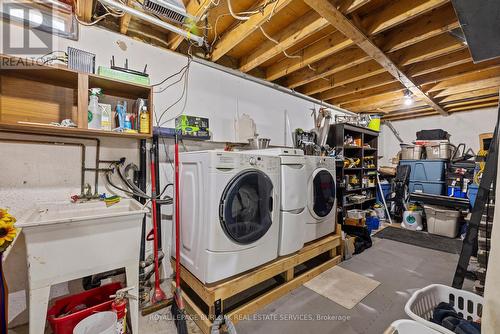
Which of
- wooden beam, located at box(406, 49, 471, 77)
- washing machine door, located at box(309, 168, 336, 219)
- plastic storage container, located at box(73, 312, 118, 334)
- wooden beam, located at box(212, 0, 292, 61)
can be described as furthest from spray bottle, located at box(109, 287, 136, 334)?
wooden beam, located at box(406, 49, 471, 77)

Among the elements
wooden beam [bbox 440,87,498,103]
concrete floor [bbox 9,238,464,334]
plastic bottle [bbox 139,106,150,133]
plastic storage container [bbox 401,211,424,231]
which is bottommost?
concrete floor [bbox 9,238,464,334]

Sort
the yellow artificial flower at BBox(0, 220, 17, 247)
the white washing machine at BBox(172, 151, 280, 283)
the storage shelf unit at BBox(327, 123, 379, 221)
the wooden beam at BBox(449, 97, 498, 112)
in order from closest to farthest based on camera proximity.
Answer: the yellow artificial flower at BBox(0, 220, 17, 247) < the white washing machine at BBox(172, 151, 280, 283) < the storage shelf unit at BBox(327, 123, 379, 221) < the wooden beam at BBox(449, 97, 498, 112)

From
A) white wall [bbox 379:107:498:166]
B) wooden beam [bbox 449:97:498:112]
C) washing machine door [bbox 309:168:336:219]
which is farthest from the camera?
white wall [bbox 379:107:498:166]

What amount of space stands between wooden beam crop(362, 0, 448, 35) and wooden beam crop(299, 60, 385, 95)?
1.01m

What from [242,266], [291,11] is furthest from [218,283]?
[291,11]

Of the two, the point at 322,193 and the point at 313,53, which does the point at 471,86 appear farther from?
the point at 322,193

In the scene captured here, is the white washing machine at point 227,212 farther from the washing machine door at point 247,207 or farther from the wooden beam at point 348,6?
the wooden beam at point 348,6

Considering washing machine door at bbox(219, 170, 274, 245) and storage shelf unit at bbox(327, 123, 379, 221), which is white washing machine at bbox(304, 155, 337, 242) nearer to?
washing machine door at bbox(219, 170, 274, 245)

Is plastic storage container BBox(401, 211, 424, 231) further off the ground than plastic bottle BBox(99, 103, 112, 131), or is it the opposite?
plastic bottle BBox(99, 103, 112, 131)

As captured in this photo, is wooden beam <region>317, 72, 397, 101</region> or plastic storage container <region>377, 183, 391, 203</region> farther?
plastic storage container <region>377, 183, 391, 203</region>

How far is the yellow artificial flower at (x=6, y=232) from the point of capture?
3.46ft

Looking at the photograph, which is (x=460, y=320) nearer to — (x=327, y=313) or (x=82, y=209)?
(x=327, y=313)

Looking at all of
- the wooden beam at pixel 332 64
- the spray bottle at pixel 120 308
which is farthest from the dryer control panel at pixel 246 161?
the wooden beam at pixel 332 64

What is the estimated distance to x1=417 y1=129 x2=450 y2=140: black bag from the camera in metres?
4.61
